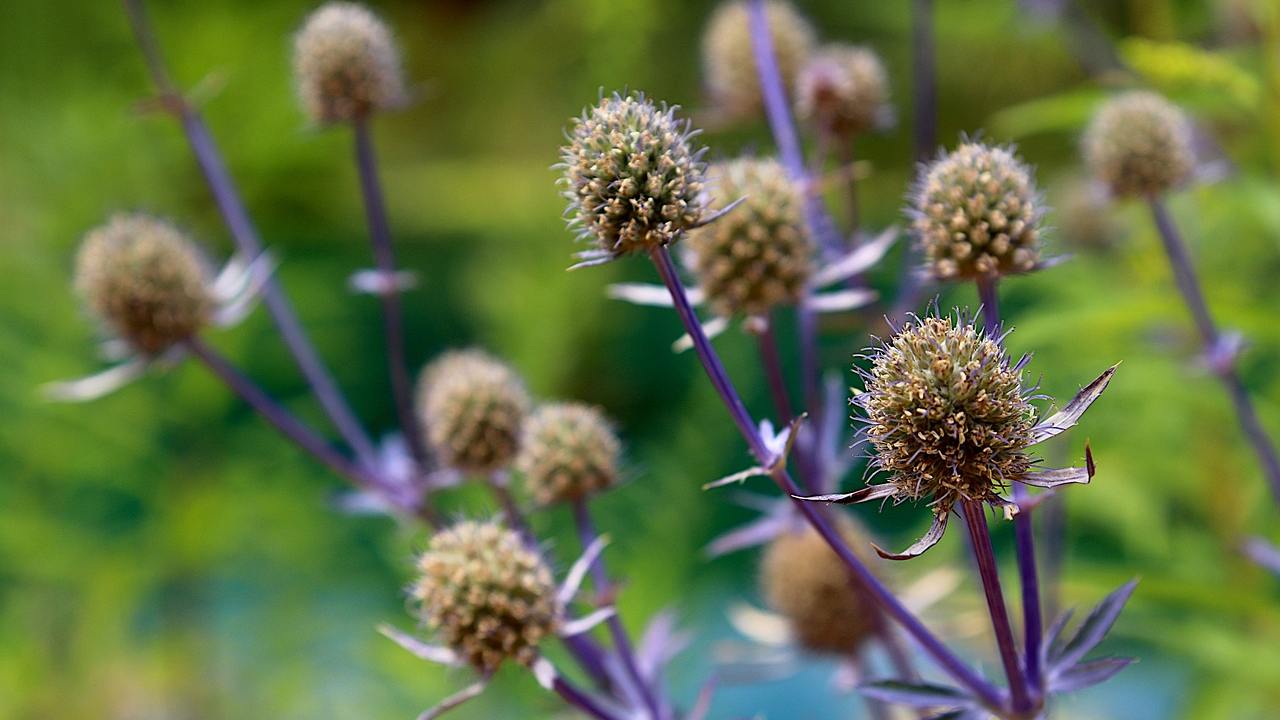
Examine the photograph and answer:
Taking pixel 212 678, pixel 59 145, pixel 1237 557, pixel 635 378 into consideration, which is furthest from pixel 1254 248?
pixel 59 145

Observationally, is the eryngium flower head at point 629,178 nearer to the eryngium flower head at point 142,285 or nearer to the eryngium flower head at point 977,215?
the eryngium flower head at point 977,215

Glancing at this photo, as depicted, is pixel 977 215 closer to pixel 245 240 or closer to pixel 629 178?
pixel 629 178

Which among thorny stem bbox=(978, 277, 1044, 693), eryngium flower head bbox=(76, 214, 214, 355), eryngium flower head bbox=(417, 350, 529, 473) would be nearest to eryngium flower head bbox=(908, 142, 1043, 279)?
thorny stem bbox=(978, 277, 1044, 693)

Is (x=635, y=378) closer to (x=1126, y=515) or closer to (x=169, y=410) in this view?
(x=169, y=410)

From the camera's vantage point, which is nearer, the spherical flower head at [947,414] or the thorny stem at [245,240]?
the spherical flower head at [947,414]

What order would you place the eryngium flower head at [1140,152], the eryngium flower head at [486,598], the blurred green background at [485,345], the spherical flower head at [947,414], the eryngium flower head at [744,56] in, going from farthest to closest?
the blurred green background at [485,345]
the eryngium flower head at [744,56]
the eryngium flower head at [1140,152]
the eryngium flower head at [486,598]
the spherical flower head at [947,414]

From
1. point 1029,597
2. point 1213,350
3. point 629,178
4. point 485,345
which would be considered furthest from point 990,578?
point 485,345

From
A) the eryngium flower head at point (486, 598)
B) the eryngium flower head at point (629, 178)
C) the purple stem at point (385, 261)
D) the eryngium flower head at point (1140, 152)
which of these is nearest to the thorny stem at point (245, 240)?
the purple stem at point (385, 261)
